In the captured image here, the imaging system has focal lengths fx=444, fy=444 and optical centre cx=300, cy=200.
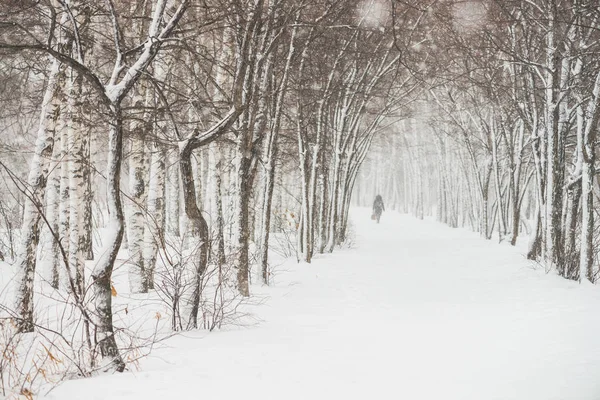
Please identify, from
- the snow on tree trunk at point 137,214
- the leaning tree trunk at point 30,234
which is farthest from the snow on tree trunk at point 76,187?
the leaning tree trunk at point 30,234

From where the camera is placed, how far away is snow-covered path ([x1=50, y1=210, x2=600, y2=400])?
3.76 metres

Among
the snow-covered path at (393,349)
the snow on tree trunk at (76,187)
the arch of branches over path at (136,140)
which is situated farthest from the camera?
the snow on tree trunk at (76,187)

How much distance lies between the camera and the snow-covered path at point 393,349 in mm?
3756

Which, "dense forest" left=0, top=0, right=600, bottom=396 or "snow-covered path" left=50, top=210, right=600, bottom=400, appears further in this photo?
"dense forest" left=0, top=0, right=600, bottom=396

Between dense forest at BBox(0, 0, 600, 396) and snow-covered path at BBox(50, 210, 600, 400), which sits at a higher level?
dense forest at BBox(0, 0, 600, 396)

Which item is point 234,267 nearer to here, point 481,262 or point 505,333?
point 505,333

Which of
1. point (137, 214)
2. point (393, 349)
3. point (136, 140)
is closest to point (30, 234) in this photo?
point (137, 214)

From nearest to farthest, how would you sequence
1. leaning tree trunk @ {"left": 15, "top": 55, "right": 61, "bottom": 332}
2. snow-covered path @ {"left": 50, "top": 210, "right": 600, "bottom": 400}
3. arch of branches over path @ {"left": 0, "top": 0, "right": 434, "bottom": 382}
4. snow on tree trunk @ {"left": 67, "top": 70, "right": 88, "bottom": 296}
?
1. snow-covered path @ {"left": 50, "top": 210, "right": 600, "bottom": 400}
2. arch of branches over path @ {"left": 0, "top": 0, "right": 434, "bottom": 382}
3. leaning tree trunk @ {"left": 15, "top": 55, "right": 61, "bottom": 332}
4. snow on tree trunk @ {"left": 67, "top": 70, "right": 88, "bottom": 296}

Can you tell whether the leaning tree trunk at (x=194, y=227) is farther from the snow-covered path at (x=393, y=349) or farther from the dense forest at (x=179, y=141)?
the snow-covered path at (x=393, y=349)

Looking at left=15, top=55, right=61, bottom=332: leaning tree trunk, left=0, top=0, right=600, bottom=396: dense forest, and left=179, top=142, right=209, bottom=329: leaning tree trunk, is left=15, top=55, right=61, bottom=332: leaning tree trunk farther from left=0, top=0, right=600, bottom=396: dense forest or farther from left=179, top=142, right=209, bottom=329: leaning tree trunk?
left=179, top=142, right=209, bottom=329: leaning tree trunk

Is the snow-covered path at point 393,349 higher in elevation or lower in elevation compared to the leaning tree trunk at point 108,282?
lower

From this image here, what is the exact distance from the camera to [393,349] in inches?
198

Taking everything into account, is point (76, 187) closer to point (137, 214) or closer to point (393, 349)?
point (137, 214)

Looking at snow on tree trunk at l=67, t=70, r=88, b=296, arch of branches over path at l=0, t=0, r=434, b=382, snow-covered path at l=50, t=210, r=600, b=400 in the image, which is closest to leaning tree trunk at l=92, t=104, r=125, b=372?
arch of branches over path at l=0, t=0, r=434, b=382
